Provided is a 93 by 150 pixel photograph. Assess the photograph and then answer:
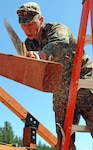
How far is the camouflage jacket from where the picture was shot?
2.43m

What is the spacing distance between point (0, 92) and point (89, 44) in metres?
2.31

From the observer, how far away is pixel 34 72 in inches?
56.2

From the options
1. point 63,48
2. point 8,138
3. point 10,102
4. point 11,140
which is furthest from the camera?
point 8,138

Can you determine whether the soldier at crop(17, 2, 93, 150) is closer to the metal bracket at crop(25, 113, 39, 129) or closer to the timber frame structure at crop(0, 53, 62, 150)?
the timber frame structure at crop(0, 53, 62, 150)

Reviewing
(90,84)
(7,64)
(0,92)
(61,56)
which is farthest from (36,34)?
(0,92)

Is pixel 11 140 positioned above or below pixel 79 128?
below

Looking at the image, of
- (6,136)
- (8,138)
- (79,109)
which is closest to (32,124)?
(79,109)

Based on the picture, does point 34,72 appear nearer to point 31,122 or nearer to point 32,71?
point 32,71

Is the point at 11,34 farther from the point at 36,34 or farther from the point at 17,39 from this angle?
the point at 36,34

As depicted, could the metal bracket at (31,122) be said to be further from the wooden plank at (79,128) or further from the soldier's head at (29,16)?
the soldier's head at (29,16)

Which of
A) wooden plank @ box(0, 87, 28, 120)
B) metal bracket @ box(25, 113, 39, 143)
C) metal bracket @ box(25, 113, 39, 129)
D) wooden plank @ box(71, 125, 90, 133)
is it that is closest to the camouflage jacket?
wooden plank @ box(71, 125, 90, 133)

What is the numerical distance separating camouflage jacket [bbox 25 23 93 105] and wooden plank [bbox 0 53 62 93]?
0.89 metres

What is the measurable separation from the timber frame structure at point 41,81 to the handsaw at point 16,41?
0.27 m

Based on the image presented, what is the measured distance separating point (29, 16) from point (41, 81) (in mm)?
1107
